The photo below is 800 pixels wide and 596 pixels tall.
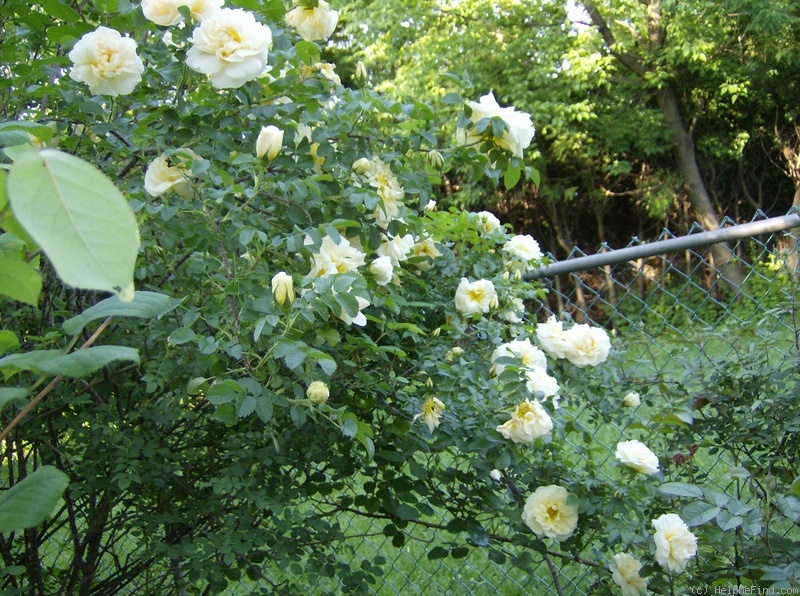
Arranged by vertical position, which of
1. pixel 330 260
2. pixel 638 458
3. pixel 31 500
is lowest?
pixel 638 458

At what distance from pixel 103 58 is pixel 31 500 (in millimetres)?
848

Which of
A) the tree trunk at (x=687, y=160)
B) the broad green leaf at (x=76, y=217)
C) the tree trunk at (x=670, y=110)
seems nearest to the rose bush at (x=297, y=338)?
the broad green leaf at (x=76, y=217)

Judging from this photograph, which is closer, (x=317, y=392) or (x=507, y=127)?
(x=317, y=392)

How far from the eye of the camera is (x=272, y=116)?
136cm

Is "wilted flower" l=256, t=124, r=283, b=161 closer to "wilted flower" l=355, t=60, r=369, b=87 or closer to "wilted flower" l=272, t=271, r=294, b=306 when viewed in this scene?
"wilted flower" l=272, t=271, r=294, b=306

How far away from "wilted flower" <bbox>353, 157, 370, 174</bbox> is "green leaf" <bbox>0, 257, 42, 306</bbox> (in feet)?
3.06

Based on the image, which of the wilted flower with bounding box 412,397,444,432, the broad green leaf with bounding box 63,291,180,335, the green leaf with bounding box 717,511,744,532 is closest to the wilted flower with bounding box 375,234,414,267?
the wilted flower with bounding box 412,397,444,432

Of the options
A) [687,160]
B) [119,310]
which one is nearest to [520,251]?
[119,310]

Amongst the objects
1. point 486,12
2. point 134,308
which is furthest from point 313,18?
point 486,12

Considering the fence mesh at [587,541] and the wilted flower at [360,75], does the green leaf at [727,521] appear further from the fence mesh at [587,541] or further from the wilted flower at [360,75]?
the wilted flower at [360,75]

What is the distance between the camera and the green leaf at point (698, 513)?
126 cm

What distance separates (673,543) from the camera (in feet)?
4.40

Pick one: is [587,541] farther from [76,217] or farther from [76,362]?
[76,217]

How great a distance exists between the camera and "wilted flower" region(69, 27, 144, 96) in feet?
4.02
